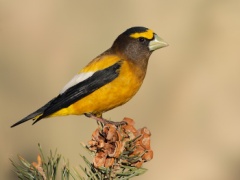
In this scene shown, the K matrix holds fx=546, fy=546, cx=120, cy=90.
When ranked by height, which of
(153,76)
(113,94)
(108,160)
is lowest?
(108,160)

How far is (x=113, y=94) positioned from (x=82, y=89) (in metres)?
0.19

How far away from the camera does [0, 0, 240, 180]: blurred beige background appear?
4844mm

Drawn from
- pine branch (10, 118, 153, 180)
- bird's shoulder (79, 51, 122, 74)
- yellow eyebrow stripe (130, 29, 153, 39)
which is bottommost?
pine branch (10, 118, 153, 180)

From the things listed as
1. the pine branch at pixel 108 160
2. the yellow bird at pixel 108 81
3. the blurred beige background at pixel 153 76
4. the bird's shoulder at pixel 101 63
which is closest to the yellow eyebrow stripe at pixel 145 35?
the yellow bird at pixel 108 81

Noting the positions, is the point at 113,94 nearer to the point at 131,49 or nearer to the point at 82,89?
the point at 82,89

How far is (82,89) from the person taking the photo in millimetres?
2748

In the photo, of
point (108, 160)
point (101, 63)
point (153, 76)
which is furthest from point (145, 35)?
point (153, 76)

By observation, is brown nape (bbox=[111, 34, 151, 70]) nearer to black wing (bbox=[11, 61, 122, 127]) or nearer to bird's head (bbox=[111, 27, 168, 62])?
bird's head (bbox=[111, 27, 168, 62])

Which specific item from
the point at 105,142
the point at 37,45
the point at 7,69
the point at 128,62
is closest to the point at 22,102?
the point at 7,69

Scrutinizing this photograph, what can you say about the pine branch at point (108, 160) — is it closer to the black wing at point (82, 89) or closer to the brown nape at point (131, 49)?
the black wing at point (82, 89)

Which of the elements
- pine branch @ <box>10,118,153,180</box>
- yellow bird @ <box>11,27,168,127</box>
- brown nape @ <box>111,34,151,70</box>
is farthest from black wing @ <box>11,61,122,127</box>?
pine branch @ <box>10,118,153,180</box>

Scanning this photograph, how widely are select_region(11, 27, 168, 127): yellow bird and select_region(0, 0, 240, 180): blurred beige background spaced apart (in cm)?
193

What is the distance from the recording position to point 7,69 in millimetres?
4902

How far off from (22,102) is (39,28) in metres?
0.81
